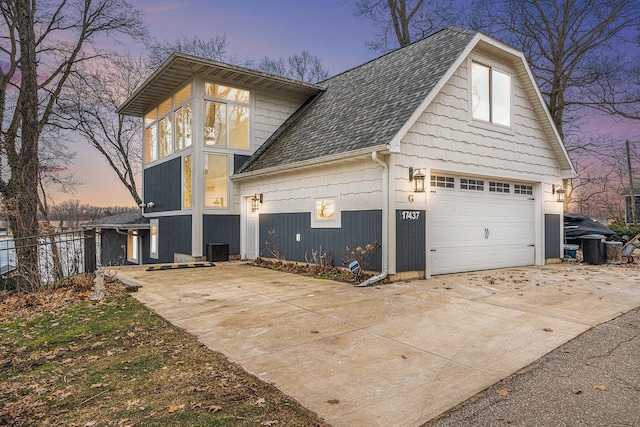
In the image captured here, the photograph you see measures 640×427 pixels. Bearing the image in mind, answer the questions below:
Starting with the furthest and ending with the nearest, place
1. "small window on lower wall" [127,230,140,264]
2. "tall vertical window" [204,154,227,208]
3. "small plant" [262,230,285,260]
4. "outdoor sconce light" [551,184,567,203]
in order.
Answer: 1. "small window on lower wall" [127,230,140,264]
2. "tall vertical window" [204,154,227,208]
3. "outdoor sconce light" [551,184,567,203]
4. "small plant" [262,230,285,260]

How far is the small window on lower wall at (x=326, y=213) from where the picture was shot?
8.79 m

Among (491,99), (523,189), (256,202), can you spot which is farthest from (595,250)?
(256,202)

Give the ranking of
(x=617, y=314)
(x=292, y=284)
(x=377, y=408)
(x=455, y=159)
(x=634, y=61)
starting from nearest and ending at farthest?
1. (x=377, y=408)
2. (x=617, y=314)
3. (x=292, y=284)
4. (x=455, y=159)
5. (x=634, y=61)

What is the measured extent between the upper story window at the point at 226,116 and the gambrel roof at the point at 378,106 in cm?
82

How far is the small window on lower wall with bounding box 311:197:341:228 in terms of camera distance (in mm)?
8789

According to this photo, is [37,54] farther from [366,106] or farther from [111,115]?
[366,106]

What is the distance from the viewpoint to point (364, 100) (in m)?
10.2

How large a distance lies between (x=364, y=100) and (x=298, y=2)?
12.5 m

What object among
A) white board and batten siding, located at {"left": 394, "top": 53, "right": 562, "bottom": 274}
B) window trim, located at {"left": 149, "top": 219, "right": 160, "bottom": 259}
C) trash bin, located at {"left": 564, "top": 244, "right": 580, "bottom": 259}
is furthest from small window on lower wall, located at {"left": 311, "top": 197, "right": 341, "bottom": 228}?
trash bin, located at {"left": 564, "top": 244, "right": 580, "bottom": 259}

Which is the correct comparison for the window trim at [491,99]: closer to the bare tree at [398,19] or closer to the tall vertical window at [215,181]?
the tall vertical window at [215,181]

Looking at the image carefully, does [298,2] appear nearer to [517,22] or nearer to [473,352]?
[517,22]

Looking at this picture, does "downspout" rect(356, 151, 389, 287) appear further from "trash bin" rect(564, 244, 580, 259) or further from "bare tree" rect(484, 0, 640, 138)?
"bare tree" rect(484, 0, 640, 138)

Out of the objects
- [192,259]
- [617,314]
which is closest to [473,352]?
[617,314]

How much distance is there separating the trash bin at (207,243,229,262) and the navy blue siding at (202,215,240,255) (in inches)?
5.2
